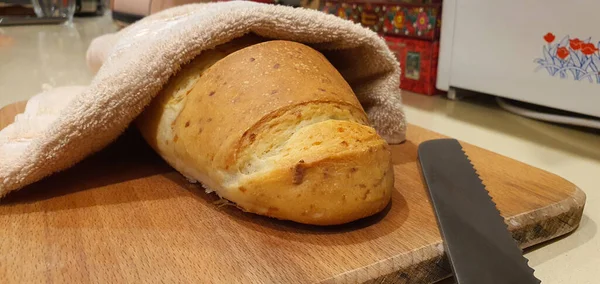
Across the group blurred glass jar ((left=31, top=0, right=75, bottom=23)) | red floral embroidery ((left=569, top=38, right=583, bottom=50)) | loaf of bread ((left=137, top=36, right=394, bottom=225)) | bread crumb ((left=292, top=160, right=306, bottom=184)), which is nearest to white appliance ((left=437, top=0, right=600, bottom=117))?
red floral embroidery ((left=569, top=38, right=583, bottom=50))

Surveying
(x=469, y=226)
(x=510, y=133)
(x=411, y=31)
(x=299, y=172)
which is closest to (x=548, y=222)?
(x=469, y=226)

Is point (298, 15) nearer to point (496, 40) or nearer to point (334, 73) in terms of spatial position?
point (334, 73)

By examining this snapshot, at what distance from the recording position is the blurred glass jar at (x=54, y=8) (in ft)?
8.40

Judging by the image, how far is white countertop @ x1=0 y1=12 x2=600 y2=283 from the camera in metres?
0.52

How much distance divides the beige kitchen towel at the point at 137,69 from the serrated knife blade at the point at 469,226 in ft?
0.69

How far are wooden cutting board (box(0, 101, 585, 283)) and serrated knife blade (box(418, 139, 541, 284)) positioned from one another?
2cm

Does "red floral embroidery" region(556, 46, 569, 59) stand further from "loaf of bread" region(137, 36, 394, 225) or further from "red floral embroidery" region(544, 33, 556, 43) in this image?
"loaf of bread" region(137, 36, 394, 225)

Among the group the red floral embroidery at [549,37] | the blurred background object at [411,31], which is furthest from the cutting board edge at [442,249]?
the blurred background object at [411,31]

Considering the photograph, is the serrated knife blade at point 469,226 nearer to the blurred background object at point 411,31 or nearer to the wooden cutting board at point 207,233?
the wooden cutting board at point 207,233

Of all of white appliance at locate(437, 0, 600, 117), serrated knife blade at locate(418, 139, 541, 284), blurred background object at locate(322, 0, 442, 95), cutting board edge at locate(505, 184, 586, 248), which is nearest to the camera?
serrated knife blade at locate(418, 139, 541, 284)

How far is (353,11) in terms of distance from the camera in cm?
133

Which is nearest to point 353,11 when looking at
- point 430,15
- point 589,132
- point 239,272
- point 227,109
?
point 430,15

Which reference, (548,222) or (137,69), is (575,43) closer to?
(548,222)

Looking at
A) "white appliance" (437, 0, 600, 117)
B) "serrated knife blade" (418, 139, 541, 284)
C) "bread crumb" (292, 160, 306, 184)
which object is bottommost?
"serrated knife blade" (418, 139, 541, 284)
